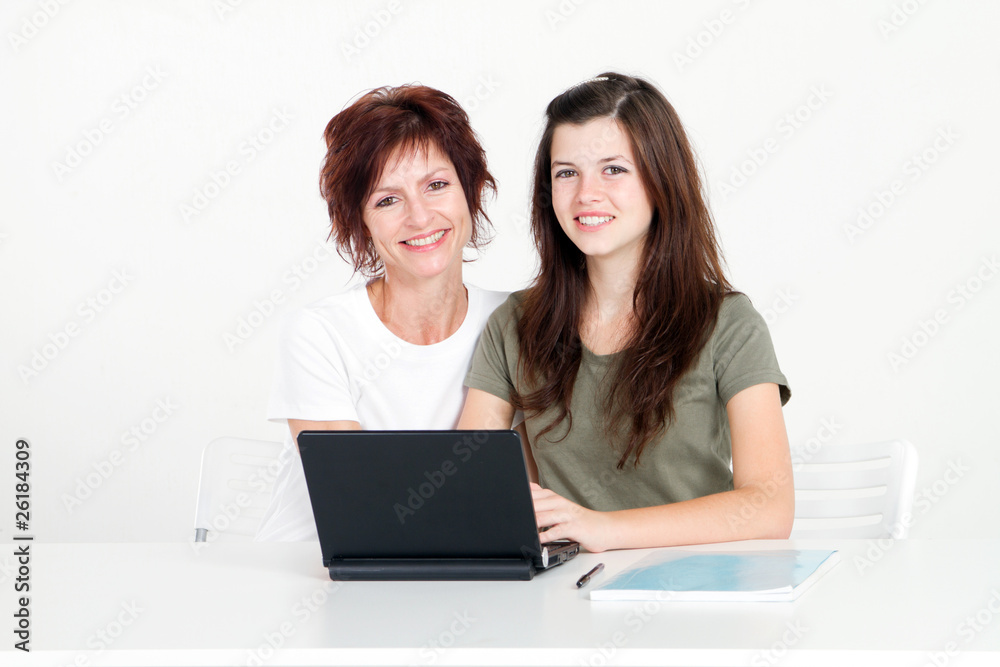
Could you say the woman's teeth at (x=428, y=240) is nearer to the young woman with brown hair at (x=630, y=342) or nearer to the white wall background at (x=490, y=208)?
the young woman with brown hair at (x=630, y=342)

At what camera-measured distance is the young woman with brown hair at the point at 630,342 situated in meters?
1.73

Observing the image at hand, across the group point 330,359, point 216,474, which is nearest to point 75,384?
point 216,474

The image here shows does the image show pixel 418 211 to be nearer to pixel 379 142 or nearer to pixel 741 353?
pixel 379 142

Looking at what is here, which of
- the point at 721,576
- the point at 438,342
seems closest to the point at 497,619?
the point at 721,576

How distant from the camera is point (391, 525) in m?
1.23

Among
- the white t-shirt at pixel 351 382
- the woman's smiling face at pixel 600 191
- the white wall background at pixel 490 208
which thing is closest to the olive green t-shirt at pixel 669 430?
the white t-shirt at pixel 351 382

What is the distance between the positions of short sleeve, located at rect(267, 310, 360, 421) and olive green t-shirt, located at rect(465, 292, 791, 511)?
28 cm

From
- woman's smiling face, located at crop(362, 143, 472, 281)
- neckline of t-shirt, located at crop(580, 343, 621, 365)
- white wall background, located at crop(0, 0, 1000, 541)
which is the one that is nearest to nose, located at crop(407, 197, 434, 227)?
woman's smiling face, located at crop(362, 143, 472, 281)

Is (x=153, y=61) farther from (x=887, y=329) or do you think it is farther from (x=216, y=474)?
(x=887, y=329)

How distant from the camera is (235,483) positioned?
2104 millimetres

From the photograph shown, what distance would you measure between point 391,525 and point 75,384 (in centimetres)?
273

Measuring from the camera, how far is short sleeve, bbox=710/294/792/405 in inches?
65.7

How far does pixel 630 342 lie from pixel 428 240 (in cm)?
47

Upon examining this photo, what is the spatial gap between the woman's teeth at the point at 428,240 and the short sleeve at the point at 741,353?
1.96ft
